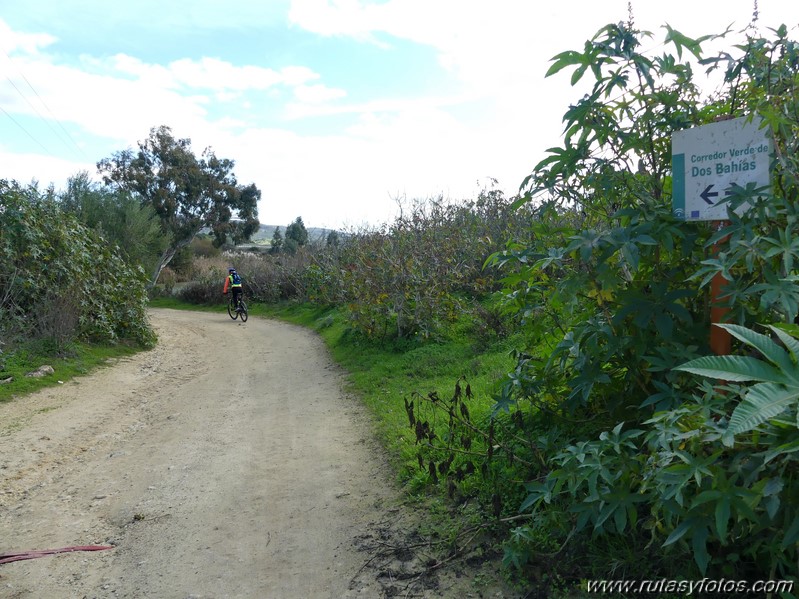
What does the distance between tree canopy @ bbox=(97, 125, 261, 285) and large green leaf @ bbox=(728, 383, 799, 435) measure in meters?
34.9

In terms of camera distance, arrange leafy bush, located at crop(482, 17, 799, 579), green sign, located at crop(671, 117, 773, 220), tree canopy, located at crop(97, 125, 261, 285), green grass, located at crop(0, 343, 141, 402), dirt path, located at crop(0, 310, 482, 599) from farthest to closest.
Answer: tree canopy, located at crop(97, 125, 261, 285) < green grass, located at crop(0, 343, 141, 402) < dirt path, located at crop(0, 310, 482, 599) < green sign, located at crop(671, 117, 773, 220) < leafy bush, located at crop(482, 17, 799, 579)

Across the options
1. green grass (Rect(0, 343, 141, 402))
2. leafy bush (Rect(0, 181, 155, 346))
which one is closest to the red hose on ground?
green grass (Rect(0, 343, 141, 402))

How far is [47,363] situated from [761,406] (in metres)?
11.6

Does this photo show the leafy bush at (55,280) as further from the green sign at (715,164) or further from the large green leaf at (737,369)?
the large green leaf at (737,369)

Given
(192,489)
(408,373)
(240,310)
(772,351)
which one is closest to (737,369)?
(772,351)

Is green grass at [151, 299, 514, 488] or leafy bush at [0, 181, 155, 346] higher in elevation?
leafy bush at [0, 181, 155, 346]

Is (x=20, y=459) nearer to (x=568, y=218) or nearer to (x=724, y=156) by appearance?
(x=568, y=218)

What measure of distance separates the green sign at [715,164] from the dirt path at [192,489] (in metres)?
2.51

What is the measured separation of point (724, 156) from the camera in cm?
307

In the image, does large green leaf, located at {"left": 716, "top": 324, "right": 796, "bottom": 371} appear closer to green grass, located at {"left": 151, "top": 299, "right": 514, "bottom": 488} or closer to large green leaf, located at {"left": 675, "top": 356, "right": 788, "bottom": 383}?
large green leaf, located at {"left": 675, "top": 356, "right": 788, "bottom": 383}

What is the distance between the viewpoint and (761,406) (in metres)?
1.90

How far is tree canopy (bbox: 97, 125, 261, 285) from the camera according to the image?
36844 millimetres

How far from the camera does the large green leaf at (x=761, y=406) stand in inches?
73.8

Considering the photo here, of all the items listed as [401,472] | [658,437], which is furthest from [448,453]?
[658,437]
